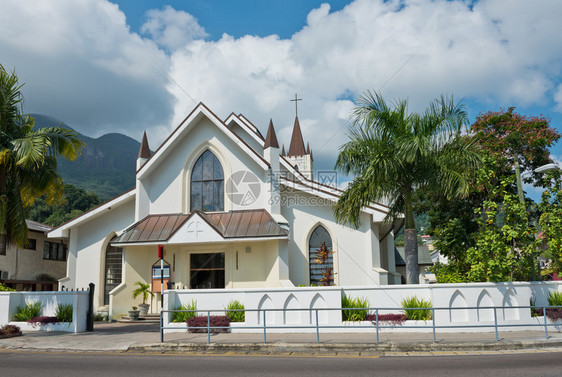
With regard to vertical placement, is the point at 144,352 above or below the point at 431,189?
below

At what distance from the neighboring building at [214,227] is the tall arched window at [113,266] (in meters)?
0.05

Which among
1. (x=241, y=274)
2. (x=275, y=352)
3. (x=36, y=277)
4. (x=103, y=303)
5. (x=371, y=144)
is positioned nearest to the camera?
(x=275, y=352)

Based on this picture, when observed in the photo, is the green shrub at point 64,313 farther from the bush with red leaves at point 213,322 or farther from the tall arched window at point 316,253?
the tall arched window at point 316,253

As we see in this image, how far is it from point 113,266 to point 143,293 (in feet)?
9.34

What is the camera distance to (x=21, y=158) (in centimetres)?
1507

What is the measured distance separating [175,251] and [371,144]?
10564 millimetres

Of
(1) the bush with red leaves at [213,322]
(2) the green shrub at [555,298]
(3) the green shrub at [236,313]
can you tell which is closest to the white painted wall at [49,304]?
(1) the bush with red leaves at [213,322]

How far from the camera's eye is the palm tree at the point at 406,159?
48.2 feet

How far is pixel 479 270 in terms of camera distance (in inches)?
560

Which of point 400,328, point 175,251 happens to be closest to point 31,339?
point 175,251

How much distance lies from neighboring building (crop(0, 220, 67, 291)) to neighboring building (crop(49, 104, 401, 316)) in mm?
3944

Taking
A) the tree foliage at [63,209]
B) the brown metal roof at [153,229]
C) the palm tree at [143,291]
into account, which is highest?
the tree foliage at [63,209]

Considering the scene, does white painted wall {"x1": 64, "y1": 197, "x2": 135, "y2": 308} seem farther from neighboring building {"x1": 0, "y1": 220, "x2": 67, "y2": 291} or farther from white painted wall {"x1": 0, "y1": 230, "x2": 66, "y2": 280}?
white painted wall {"x1": 0, "y1": 230, "x2": 66, "y2": 280}

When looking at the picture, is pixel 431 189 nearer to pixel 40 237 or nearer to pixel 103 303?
pixel 103 303
